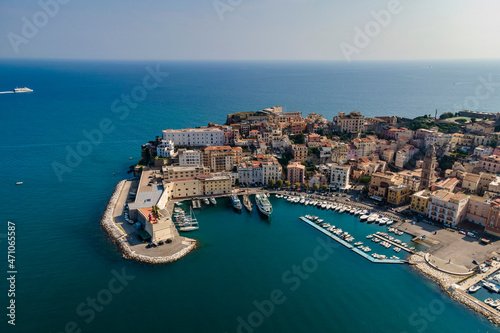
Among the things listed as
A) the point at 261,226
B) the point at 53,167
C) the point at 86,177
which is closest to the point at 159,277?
the point at 261,226

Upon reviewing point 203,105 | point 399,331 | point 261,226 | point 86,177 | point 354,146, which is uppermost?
point 203,105

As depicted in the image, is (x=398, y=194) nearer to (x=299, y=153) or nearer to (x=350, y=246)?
(x=350, y=246)

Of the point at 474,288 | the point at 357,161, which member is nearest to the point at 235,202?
the point at 357,161

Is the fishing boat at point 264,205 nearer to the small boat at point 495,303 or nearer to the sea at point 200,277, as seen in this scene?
the sea at point 200,277

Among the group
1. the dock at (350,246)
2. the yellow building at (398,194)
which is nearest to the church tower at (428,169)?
the yellow building at (398,194)

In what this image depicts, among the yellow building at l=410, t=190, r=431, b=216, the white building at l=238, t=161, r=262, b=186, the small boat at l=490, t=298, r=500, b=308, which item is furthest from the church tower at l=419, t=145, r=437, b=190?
the white building at l=238, t=161, r=262, b=186

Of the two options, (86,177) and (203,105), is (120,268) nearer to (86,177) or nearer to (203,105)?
(86,177)
